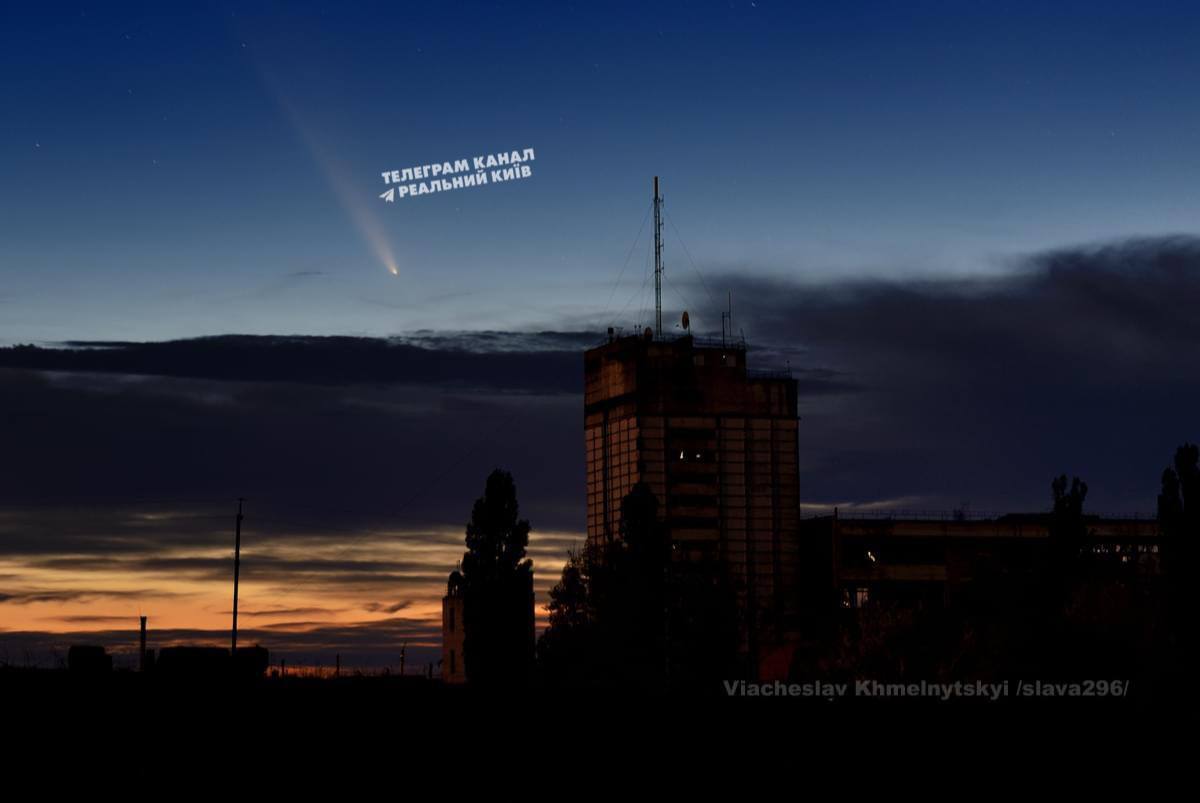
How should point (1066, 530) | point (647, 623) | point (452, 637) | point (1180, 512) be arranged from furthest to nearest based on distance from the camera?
point (452, 637) → point (647, 623) → point (1066, 530) → point (1180, 512)

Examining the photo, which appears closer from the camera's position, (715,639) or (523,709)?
(523,709)

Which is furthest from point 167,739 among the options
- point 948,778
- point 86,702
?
point 948,778

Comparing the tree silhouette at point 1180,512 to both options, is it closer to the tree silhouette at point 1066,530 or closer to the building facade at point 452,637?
the tree silhouette at point 1066,530

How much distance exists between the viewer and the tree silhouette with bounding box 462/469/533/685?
4867 inches

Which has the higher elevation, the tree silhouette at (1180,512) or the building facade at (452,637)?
the tree silhouette at (1180,512)

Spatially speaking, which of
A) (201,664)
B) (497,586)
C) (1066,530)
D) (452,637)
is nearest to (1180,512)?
(1066,530)

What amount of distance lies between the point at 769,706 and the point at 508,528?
109996 mm

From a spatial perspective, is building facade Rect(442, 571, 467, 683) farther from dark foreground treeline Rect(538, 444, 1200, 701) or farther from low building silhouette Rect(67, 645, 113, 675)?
low building silhouette Rect(67, 645, 113, 675)

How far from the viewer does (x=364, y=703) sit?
26.2 meters

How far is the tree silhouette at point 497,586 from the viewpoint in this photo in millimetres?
123625

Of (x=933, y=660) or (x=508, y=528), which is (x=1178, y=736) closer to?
(x=933, y=660)

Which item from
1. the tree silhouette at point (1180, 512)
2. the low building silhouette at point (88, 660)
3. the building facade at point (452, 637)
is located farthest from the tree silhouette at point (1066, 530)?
the low building silhouette at point (88, 660)

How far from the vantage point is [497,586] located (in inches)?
5212

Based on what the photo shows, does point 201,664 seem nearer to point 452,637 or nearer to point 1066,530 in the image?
point 1066,530
